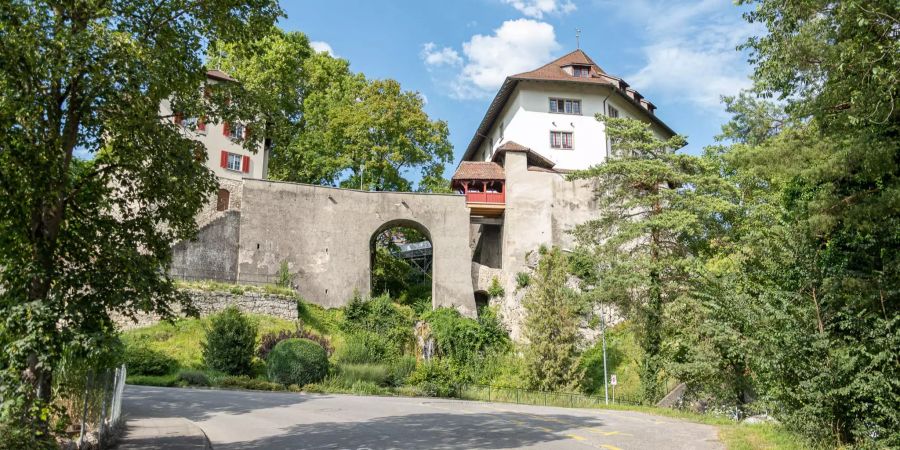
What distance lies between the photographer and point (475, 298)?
139 feet

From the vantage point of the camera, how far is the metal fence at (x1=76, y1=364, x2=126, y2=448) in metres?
10.4

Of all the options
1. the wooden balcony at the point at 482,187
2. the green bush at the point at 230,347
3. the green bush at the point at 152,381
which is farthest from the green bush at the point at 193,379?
the wooden balcony at the point at 482,187

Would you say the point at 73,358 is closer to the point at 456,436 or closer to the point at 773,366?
the point at 456,436

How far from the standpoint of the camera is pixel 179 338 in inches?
1180

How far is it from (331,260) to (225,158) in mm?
9625

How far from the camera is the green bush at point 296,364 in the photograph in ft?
84.8

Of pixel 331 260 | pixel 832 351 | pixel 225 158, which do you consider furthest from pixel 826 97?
pixel 225 158

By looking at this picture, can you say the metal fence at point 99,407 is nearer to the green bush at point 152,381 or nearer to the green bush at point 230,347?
the green bush at point 152,381

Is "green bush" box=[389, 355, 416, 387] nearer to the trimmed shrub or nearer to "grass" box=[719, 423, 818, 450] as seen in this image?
the trimmed shrub

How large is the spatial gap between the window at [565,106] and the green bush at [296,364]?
92.9 ft

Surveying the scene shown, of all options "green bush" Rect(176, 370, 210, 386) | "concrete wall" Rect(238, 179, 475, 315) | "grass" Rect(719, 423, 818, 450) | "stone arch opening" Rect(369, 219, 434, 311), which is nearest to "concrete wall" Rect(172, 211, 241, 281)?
"concrete wall" Rect(238, 179, 475, 315)

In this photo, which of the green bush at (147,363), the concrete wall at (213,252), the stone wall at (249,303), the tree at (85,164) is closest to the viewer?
the tree at (85,164)

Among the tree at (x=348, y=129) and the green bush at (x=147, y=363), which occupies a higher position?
the tree at (x=348, y=129)

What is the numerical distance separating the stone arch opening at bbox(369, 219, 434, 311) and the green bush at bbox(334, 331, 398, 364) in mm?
5757
